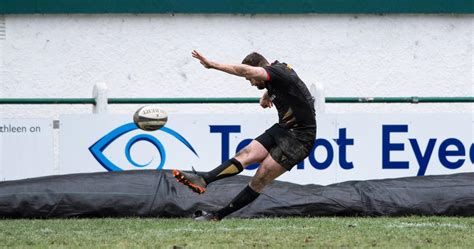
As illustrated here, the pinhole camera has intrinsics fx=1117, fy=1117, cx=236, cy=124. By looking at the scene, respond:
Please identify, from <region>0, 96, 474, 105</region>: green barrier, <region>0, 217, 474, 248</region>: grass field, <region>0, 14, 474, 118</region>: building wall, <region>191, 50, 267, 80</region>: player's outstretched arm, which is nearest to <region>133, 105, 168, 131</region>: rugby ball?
<region>0, 96, 474, 105</region>: green barrier

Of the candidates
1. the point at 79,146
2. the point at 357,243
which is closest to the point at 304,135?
the point at 357,243

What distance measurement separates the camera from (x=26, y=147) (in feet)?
42.7

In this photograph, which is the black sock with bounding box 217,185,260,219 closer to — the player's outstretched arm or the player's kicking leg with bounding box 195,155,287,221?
the player's kicking leg with bounding box 195,155,287,221

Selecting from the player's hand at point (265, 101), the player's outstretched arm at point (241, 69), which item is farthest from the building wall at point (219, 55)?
the player's outstretched arm at point (241, 69)

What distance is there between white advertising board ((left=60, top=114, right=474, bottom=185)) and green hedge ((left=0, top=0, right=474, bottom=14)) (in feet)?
11.5

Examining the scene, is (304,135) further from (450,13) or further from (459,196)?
(450,13)

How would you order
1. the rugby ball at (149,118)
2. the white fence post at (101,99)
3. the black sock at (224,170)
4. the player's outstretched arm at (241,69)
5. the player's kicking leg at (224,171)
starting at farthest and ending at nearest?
the white fence post at (101,99) < the rugby ball at (149,118) < the black sock at (224,170) < the player's kicking leg at (224,171) < the player's outstretched arm at (241,69)

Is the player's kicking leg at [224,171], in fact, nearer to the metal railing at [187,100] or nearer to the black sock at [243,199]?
the black sock at [243,199]

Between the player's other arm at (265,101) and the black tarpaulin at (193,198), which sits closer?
the player's other arm at (265,101)

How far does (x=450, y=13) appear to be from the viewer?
16.6 metres

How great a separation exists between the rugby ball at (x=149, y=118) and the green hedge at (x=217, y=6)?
431cm

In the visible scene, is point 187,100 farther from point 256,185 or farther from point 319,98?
point 256,185

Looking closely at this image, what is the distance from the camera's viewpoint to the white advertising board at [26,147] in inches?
512

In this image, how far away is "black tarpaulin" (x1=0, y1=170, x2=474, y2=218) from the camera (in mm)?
11844
